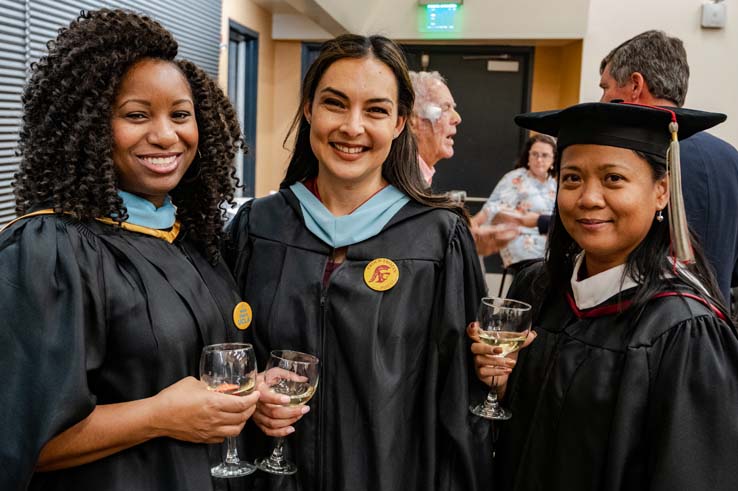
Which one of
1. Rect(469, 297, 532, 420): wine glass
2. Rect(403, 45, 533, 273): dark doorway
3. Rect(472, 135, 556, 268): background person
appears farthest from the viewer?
Rect(403, 45, 533, 273): dark doorway

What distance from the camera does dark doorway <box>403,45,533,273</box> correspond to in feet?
22.8

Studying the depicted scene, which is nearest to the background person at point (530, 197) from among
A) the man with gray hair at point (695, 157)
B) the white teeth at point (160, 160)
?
the man with gray hair at point (695, 157)

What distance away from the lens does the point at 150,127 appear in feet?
4.79

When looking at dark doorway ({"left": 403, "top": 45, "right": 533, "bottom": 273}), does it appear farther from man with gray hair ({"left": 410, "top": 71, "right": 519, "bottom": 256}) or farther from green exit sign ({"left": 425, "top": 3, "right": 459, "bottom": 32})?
man with gray hair ({"left": 410, "top": 71, "right": 519, "bottom": 256})

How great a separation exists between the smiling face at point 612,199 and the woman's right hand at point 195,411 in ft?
2.85

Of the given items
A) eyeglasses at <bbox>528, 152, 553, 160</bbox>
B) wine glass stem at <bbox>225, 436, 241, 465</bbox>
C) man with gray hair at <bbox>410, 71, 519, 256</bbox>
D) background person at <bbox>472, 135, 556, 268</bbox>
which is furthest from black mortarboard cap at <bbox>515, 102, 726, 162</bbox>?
eyeglasses at <bbox>528, 152, 553, 160</bbox>

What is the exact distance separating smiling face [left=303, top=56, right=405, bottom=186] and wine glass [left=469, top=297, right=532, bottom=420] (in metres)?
0.50

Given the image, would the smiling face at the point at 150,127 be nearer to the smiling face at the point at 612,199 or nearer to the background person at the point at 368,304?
the background person at the point at 368,304

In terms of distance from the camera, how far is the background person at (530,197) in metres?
4.98

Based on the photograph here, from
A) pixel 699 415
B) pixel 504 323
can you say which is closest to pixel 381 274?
pixel 504 323

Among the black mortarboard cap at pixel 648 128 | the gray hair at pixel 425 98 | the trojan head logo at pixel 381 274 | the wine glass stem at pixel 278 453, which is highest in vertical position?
the gray hair at pixel 425 98

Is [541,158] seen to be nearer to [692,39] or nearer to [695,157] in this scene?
[692,39]

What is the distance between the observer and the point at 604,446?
4.84 feet

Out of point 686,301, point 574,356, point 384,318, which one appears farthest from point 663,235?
point 384,318
